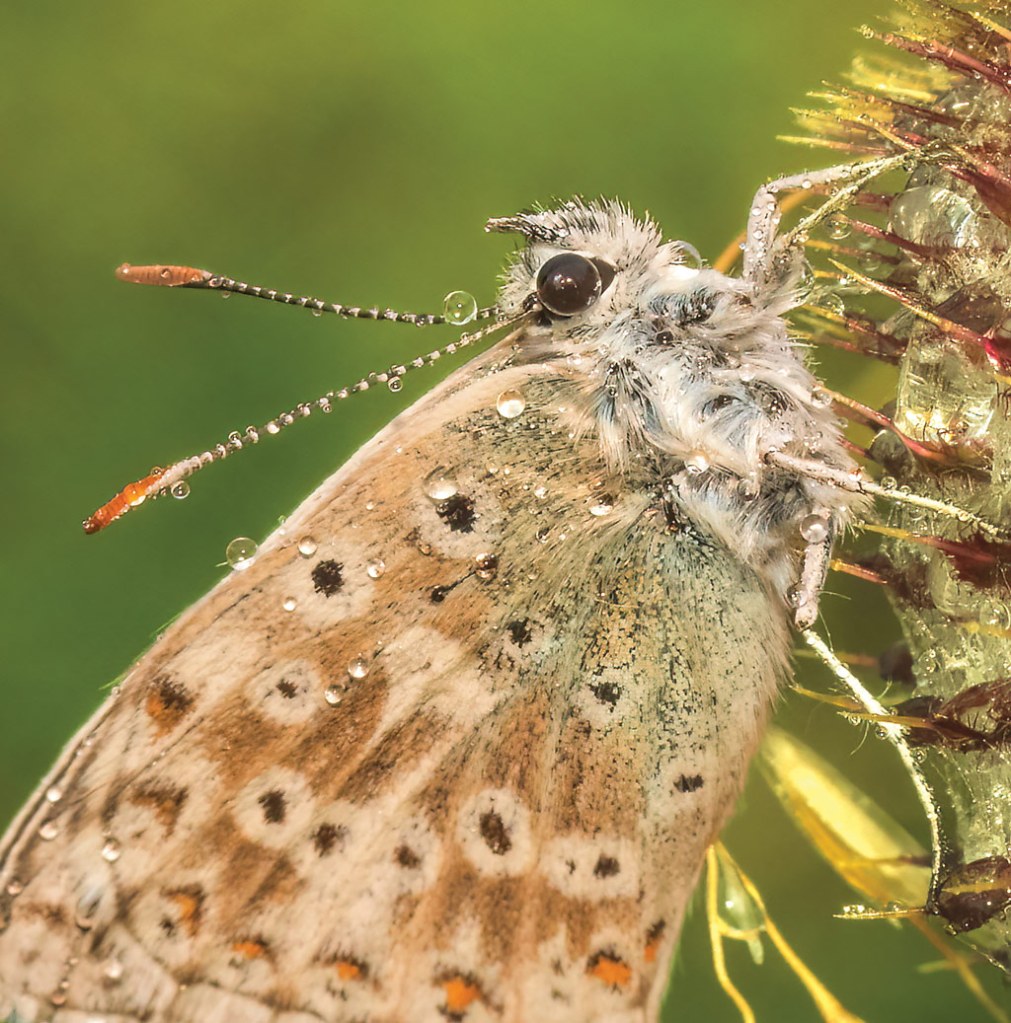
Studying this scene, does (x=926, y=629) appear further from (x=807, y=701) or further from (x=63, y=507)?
(x=63, y=507)

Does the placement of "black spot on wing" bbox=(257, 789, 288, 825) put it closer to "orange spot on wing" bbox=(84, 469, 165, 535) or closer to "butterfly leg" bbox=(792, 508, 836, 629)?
"orange spot on wing" bbox=(84, 469, 165, 535)

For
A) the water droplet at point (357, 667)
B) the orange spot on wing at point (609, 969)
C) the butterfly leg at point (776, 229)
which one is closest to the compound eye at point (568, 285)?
the butterfly leg at point (776, 229)

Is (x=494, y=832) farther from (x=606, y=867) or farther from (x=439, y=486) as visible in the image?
(x=439, y=486)

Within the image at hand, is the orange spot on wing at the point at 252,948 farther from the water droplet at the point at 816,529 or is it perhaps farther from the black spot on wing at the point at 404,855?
the water droplet at the point at 816,529

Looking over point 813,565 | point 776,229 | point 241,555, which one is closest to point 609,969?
point 813,565

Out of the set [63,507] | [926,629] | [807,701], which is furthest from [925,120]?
[63,507]

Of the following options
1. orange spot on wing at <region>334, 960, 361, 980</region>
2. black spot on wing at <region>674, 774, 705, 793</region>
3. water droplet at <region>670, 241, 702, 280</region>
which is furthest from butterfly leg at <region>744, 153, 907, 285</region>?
orange spot on wing at <region>334, 960, 361, 980</region>
